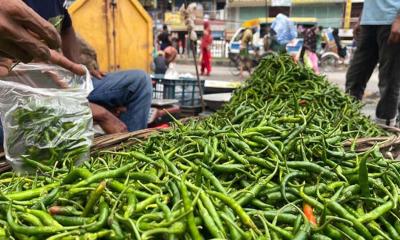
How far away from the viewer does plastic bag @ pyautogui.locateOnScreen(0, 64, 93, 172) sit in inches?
81.0

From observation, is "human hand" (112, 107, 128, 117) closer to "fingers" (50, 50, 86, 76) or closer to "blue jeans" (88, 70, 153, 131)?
"blue jeans" (88, 70, 153, 131)

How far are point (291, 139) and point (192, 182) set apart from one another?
0.58 meters

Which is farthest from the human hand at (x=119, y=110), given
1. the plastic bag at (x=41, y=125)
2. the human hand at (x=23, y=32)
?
the human hand at (x=23, y=32)

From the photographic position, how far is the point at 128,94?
348cm

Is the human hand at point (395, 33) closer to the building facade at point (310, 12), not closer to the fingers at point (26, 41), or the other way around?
the fingers at point (26, 41)

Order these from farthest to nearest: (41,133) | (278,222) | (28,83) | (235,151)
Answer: (28,83) < (41,133) < (235,151) < (278,222)

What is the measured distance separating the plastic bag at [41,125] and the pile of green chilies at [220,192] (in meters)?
0.19

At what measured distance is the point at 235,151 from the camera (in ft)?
5.64

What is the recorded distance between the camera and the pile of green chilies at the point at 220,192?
45.1 inches

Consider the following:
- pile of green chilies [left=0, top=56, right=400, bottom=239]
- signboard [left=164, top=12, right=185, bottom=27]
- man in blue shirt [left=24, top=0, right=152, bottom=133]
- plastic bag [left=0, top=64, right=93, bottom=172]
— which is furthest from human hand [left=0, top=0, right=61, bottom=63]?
signboard [left=164, top=12, right=185, bottom=27]

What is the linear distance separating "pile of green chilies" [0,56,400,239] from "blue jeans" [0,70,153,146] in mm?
1509

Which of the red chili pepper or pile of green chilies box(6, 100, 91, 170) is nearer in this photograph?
the red chili pepper

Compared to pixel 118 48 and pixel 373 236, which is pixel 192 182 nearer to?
pixel 373 236

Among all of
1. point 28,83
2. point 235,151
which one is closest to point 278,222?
point 235,151
